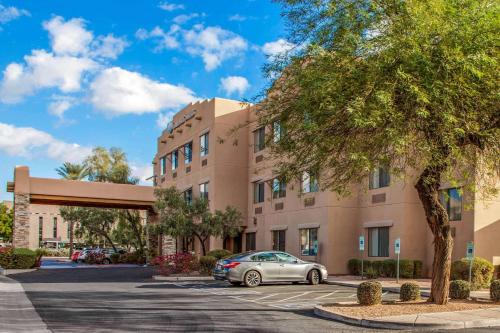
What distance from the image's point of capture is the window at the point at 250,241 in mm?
36312

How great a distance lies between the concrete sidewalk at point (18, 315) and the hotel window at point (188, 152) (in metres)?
21.9

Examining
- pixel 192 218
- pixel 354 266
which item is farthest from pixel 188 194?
pixel 354 266

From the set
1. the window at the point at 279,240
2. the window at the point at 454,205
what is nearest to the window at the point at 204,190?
the window at the point at 279,240

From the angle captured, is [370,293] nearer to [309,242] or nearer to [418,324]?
[418,324]

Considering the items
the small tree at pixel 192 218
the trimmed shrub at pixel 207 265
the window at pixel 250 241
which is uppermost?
the small tree at pixel 192 218

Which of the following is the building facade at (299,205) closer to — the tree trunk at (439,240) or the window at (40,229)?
the tree trunk at (439,240)

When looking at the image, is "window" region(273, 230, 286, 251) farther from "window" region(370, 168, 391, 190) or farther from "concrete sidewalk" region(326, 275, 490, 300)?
"concrete sidewalk" region(326, 275, 490, 300)

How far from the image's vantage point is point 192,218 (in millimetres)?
33188

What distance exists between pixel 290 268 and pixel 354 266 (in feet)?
19.1

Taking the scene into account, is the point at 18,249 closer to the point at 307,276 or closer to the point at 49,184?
Result: the point at 49,184

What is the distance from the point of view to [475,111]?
12859 mm

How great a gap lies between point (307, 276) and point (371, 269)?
13.1 feet

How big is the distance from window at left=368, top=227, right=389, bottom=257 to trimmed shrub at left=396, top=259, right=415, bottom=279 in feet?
5.44

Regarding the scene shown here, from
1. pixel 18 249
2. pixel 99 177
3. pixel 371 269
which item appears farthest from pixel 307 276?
pixel 99 177
